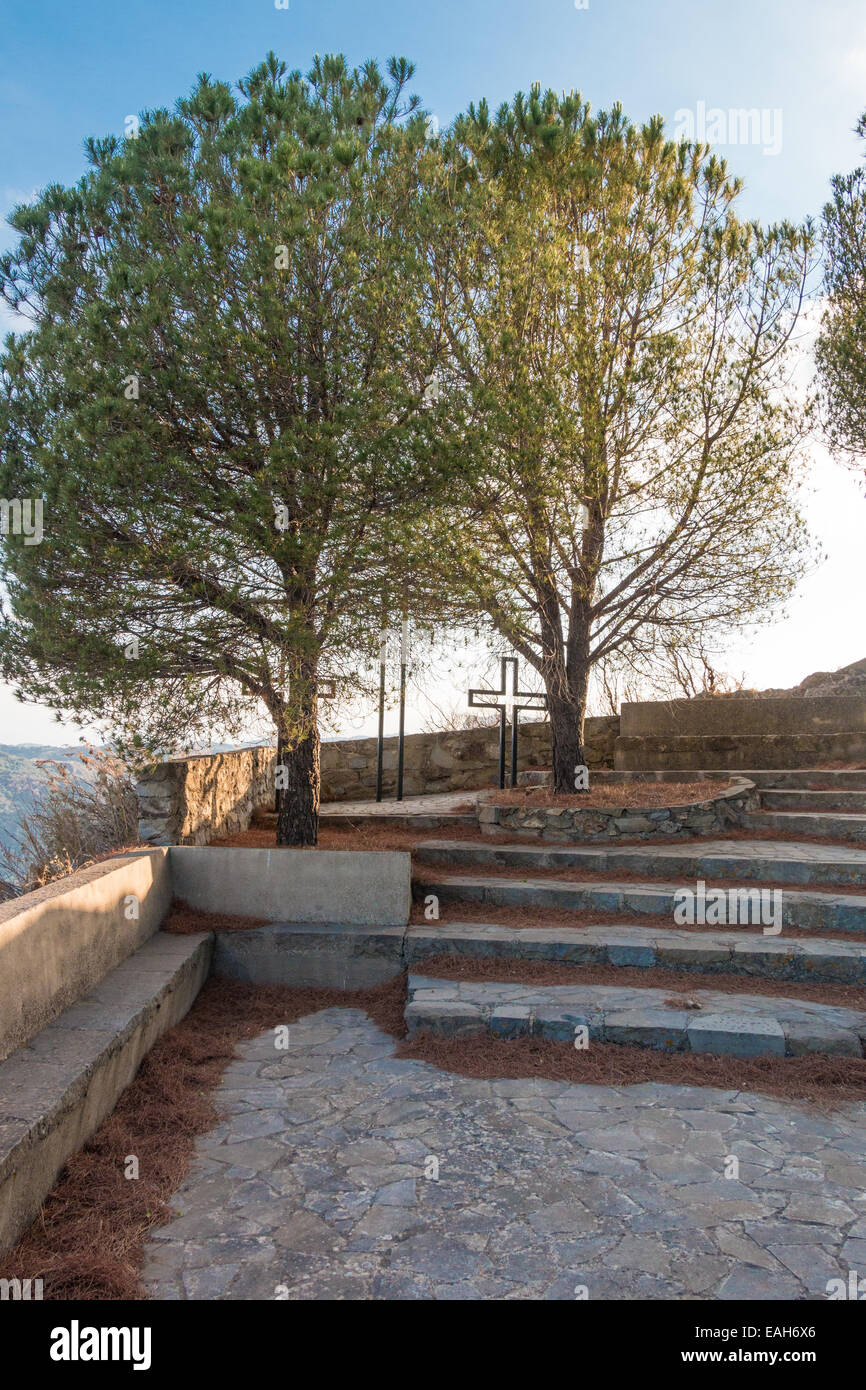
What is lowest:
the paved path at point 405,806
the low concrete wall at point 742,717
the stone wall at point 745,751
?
the paved path at point 405,806

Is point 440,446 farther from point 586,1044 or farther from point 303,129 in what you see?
point 586,1044

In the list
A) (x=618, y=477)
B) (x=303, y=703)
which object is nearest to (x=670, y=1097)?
(x=303, y=703)

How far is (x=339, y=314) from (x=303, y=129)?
1.29 m

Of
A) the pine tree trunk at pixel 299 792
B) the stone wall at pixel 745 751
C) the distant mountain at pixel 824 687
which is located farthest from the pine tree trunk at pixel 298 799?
the distant mountain at pixel 824 687

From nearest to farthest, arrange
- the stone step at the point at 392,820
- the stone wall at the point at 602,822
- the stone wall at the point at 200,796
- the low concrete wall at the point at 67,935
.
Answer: the low concrete wall at the point at 67,935 → the stone wall at the point at 200,796 → the stone wall at the point at 602,822 → the stone step at the point at 392,820

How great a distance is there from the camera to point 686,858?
273 inches

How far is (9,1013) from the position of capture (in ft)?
11.4

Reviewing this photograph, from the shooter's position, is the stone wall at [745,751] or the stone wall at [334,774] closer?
the stone wall at [334,774]

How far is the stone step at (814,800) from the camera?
8.67m

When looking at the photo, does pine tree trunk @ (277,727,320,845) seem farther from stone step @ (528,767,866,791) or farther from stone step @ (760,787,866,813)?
stone step @ (760,787,866,813)

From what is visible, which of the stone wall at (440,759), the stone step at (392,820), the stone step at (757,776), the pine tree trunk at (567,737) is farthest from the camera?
the stone wall at (440,759)

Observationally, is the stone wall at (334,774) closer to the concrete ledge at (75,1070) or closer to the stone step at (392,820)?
the stone step at (392,820)

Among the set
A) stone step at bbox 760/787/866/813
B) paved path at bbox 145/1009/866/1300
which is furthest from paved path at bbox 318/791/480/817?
paved path at bbox 145/1009/866/1300

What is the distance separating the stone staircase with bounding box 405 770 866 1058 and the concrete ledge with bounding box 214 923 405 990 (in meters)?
0.21
